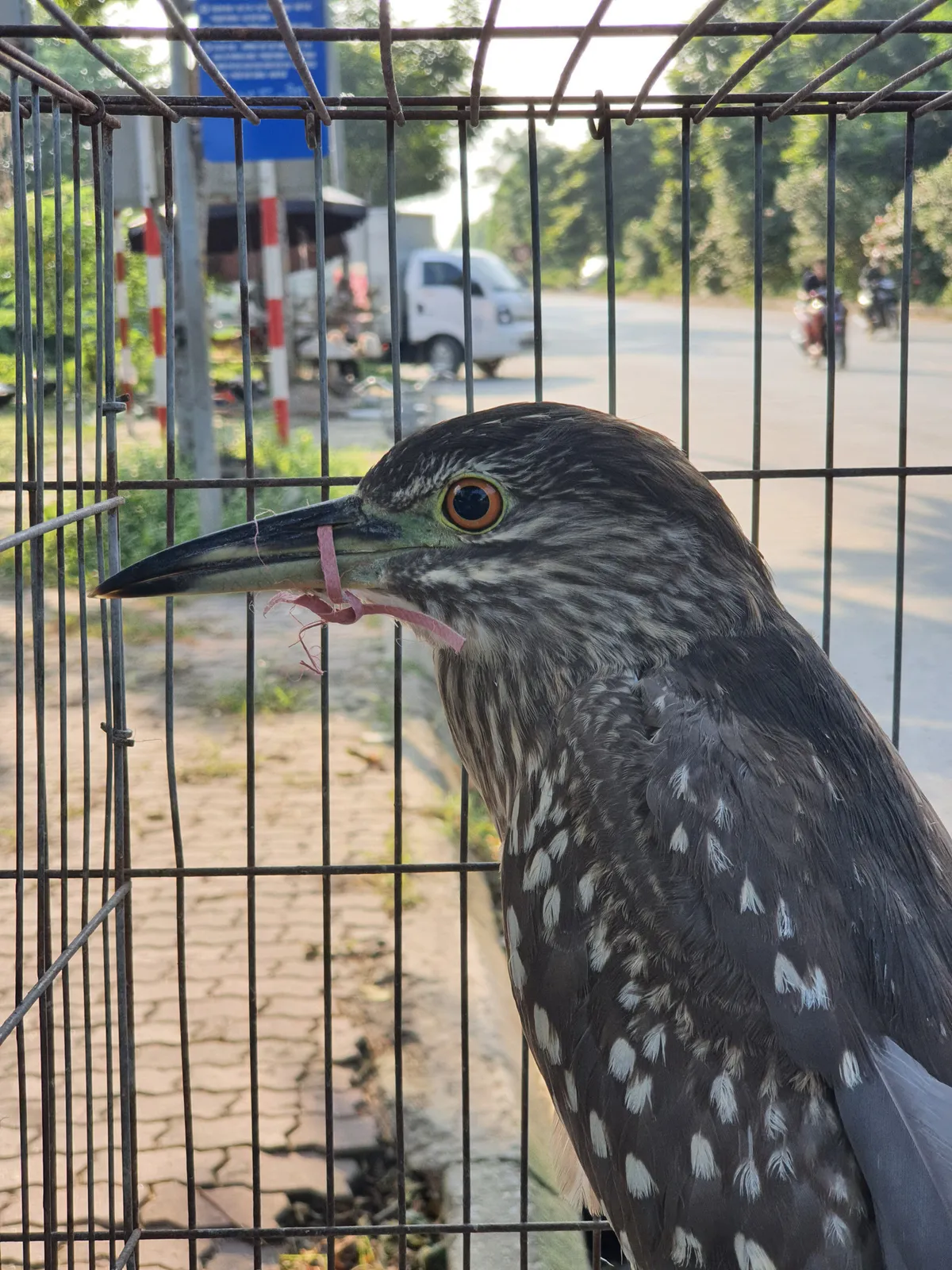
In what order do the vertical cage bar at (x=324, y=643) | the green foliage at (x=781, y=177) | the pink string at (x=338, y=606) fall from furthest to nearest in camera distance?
1. the green foliage at (x=781, y=177)
2. the vertical cage bar at (x=324, y=643)
3. the pink string at (x=338, y=606)

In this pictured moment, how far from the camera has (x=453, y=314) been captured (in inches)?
907

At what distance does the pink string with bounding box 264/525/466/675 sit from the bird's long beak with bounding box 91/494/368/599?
0.02 m

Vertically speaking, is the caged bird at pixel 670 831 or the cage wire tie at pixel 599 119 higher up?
the cage wire tie at pixel 599 119

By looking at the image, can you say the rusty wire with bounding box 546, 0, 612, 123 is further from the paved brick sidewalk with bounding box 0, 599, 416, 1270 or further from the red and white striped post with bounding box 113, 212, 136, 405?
the red and white striped post with bounding box 113, 212, 136, 405

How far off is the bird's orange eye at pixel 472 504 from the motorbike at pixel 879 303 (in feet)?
82.5

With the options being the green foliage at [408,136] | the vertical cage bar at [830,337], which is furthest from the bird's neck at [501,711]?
the green foliage at [408,136]

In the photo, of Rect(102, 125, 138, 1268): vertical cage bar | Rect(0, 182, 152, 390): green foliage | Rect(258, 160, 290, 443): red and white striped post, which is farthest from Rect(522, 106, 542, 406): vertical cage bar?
Rect(258, 160, 290, 443): red and white striped post

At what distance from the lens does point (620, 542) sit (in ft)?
7.05

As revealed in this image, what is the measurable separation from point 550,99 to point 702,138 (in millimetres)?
30143

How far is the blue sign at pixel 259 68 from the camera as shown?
7895mm

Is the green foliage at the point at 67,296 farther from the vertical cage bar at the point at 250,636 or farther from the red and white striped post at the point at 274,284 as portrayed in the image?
the vertical cage bar at the point at 250,636

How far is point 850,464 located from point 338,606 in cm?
966

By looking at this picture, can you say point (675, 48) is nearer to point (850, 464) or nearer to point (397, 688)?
point (397, 688)

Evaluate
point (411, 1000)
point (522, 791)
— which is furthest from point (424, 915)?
point (522, 791)
